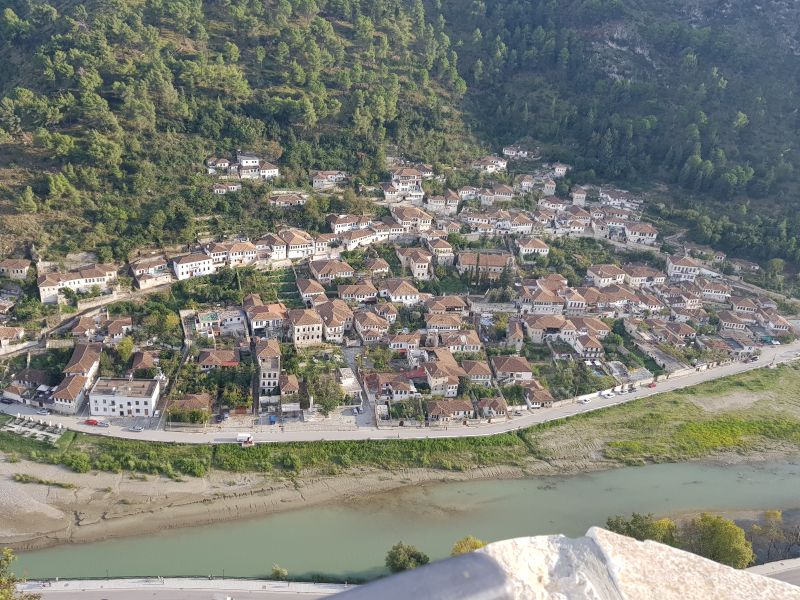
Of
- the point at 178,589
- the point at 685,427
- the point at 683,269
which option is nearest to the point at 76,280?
the point at 178,589

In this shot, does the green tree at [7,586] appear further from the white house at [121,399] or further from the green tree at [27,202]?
the green tree at [27,202]

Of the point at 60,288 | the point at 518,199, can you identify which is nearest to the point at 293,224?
the point at 60,288

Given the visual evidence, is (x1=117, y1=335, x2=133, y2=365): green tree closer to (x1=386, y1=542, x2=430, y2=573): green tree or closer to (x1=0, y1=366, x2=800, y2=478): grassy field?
(x1=0, y1=366, x2=800, y2=478): grassy field

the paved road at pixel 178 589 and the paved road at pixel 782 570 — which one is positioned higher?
the paved road at pixel 782 570

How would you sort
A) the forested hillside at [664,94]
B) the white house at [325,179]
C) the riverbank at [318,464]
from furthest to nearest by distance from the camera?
the forested hillside at [664,94] < the white house at [325,179] < the riverbank at [318,464]

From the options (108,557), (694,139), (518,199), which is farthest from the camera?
(694,139)

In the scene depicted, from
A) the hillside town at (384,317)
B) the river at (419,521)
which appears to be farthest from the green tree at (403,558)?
the hillside town at (384,317)

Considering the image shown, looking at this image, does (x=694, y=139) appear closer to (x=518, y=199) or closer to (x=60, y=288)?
(x=518, y=199)

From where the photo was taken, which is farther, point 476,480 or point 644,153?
point 644,153
